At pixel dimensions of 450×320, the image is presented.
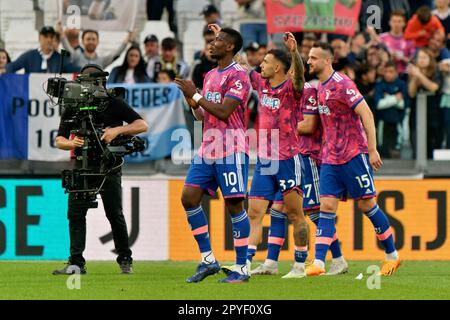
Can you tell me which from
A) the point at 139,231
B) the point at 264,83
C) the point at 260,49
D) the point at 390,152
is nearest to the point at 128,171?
the point at 139,231

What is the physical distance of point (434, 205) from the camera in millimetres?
17828

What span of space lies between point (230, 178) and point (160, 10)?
867cm

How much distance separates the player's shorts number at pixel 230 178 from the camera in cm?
1230

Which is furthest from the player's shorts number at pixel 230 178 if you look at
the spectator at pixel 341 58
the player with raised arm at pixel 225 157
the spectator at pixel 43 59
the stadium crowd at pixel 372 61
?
the spectator at pixel 43 59

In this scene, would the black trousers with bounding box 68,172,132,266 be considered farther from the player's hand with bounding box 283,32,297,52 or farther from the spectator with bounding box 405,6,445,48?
the spectator with bounding box 405,6,445,48

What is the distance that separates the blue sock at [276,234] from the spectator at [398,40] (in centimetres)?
584

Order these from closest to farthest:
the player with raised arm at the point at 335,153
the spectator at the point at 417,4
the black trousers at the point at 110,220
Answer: the player with raised arm at the point at 335,153
the black trousers at the point at 110,220
the spectator at the point at 417,4

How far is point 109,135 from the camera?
13.2 meters

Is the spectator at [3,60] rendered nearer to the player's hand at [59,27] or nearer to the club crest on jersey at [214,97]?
the player's hand at [59,27]

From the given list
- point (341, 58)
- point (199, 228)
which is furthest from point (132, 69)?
point (199, 228)

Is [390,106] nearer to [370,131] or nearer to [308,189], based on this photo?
[308,189]

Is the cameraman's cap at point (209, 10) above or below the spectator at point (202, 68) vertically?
above

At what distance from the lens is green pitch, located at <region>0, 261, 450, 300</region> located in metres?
11.2

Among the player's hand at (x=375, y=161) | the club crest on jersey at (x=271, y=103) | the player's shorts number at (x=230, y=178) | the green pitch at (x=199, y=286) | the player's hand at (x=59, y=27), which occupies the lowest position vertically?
the green pitch at (x=199, y=286)
